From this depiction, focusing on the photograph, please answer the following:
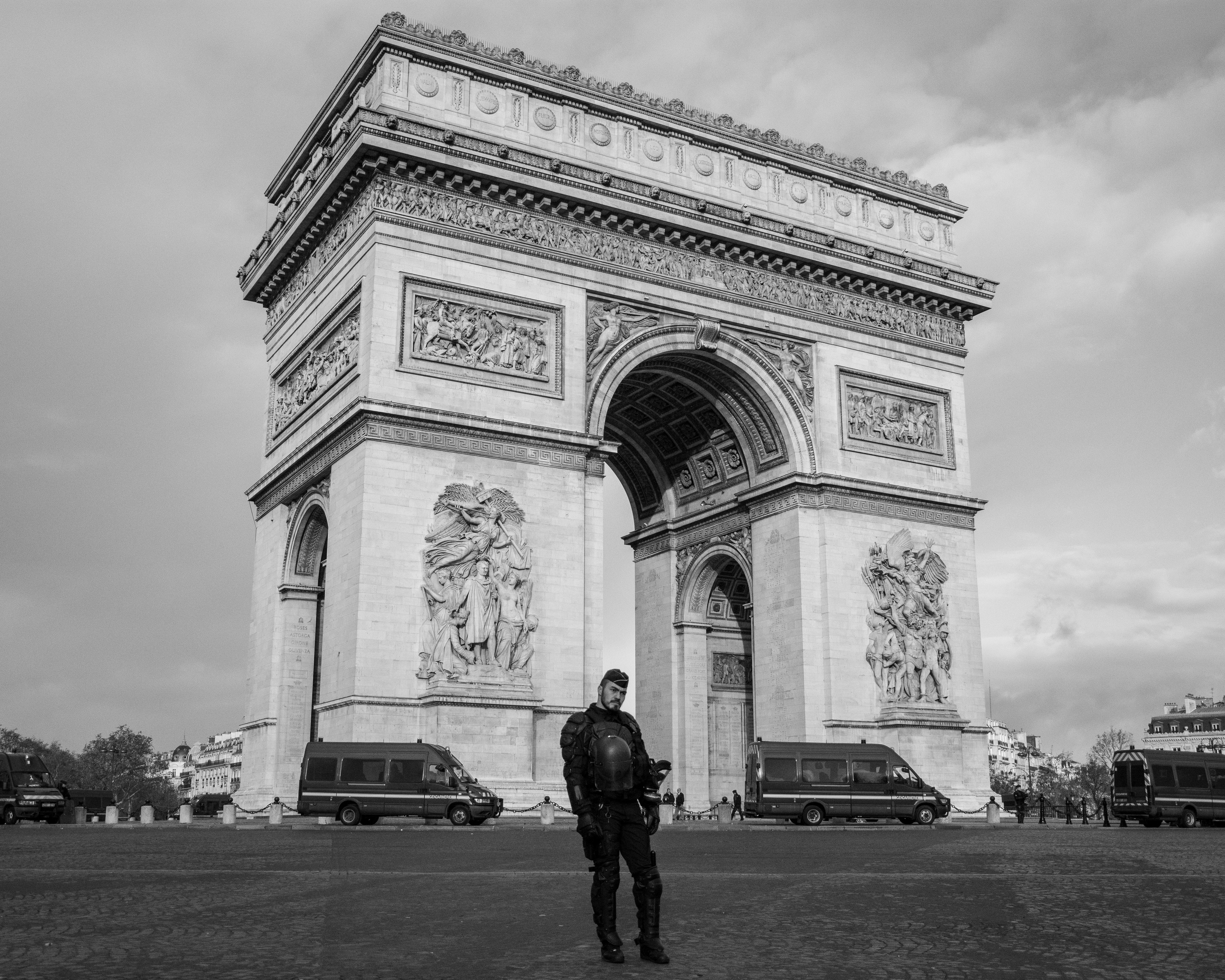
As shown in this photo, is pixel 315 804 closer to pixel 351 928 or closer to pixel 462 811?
pixel 462 811

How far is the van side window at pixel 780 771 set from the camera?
2978 centimetres

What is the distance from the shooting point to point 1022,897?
34.9 ft

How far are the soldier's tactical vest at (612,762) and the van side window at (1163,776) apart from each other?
29733 mm

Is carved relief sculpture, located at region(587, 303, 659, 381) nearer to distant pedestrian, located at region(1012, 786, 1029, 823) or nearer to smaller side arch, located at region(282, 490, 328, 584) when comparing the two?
smaller side arch, located at region(282, 490, 328, 584)

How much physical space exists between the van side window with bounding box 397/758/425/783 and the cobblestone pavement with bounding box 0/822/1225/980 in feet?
26.1

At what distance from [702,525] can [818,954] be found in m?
31.5

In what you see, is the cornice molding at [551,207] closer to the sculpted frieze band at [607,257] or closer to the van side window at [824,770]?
the sculpted frieze band at [607,257]

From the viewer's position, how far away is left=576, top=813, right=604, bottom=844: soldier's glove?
25.0 ft

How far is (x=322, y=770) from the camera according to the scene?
1020 inches

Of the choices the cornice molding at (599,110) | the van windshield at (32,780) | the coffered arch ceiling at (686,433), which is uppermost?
the cornice molding at (599,110)

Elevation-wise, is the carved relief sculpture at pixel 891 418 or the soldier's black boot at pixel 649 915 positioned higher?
the carved relief sculpture at pixel 891 418

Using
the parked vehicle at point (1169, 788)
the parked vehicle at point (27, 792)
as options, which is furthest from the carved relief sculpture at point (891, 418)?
the parked vehicle at point (27, 792)

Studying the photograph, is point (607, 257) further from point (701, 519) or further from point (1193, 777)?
point (1193, 777)

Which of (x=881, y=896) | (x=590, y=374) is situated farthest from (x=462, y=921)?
(x=590, y=374)
